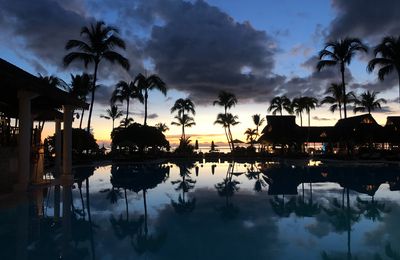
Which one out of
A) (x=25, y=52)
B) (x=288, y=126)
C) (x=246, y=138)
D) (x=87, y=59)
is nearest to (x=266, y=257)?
(x=25, y=52)

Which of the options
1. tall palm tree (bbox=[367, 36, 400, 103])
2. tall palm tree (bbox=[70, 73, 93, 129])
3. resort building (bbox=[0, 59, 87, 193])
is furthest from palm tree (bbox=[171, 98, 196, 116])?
resort building (bbox=[0, 59, 87, 193])

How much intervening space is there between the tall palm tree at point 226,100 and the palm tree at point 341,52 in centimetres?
1840

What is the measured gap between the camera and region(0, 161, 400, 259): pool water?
21.0 feet

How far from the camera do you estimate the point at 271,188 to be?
15.9 m

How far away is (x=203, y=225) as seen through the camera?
8.71 m

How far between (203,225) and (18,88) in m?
8.47

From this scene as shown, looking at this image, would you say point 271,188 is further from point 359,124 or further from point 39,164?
point 359,124

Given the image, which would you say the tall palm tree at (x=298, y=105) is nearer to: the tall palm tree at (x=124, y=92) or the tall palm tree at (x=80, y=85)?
the tall palm tree at (x=124, y=92)

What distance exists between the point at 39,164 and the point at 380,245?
14009 millimetres

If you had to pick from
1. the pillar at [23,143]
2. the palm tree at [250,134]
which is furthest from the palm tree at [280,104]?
the pillar at [23,143]

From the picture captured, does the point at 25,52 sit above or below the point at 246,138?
above

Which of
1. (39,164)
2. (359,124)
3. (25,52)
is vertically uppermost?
(25,52)

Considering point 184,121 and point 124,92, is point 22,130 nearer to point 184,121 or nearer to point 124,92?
point 124,92

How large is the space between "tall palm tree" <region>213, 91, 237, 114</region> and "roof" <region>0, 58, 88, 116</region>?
34113 millimetres
